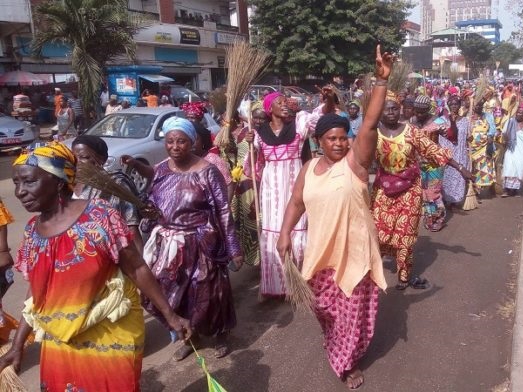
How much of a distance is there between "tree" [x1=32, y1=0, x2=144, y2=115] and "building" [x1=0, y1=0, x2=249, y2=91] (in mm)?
4690

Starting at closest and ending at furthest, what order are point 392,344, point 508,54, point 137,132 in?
point 392,344 < point 137,132 < point 508,54

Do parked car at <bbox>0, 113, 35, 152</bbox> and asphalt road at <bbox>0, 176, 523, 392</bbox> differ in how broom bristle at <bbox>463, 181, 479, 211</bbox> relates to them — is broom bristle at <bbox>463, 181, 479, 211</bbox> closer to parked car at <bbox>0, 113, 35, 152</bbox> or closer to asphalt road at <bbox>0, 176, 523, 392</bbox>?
asphalt road at <bbox>0, 176, 523, 392</bbox>

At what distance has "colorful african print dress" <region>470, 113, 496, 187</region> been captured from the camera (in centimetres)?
823

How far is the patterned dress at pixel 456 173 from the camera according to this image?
25.1 ft

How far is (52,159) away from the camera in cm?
200

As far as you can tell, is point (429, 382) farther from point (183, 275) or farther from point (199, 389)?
point (183, 275)

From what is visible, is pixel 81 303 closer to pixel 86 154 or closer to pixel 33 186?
pixel 33 186

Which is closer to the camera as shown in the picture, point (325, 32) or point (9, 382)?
point (9, 382)

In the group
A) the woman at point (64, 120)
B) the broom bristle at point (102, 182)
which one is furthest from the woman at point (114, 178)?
the woman at point (64, 120)

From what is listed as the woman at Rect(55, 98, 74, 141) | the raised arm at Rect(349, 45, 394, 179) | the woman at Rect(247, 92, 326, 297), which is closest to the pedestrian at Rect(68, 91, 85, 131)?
the woman at Rect(55, 98, 74, 141)

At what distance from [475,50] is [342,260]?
61946 mm

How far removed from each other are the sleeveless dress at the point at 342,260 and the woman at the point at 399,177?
137 centimetres

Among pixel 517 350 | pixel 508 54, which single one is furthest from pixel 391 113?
pixel 508 54

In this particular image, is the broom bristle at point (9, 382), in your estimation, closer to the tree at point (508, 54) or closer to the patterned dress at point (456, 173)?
the patterned dress at point (456, 173)
